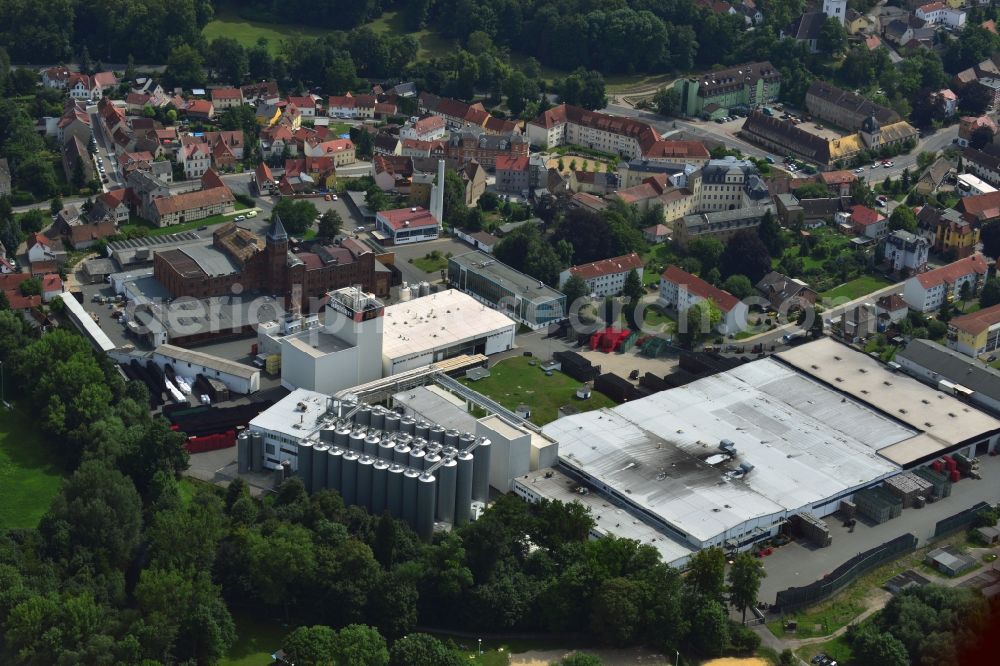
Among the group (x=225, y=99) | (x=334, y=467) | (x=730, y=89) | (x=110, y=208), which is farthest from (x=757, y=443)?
(x=225, y=99)

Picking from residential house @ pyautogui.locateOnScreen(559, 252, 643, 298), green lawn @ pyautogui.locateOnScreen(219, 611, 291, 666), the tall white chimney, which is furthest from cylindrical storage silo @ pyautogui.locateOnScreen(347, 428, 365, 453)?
the tall white chimney

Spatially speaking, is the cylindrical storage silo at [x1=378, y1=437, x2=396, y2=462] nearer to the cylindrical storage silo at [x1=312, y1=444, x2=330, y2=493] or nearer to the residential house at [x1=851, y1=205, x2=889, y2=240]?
the cylindrical storage silo at [x1=312, y1=444, x2=330, y2=493]

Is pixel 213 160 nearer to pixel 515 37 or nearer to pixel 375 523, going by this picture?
pixel 515 37

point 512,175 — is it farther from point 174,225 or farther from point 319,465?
point 319,465

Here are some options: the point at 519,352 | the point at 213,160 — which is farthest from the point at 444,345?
the point at 213,160

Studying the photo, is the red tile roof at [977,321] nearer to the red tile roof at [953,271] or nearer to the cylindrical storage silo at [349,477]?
the red tile roof at [953,271]
